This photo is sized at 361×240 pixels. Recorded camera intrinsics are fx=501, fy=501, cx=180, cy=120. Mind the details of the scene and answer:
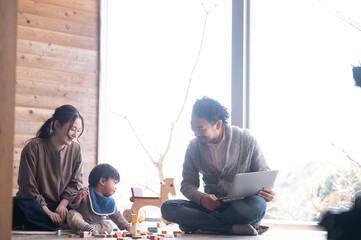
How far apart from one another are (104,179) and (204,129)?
0.63 meters

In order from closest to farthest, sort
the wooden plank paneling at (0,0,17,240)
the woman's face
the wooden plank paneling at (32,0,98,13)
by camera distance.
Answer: the wooden plank paneling at (0,0,17,240), the woman's face, the wooden plank paneling at (32,0,98,13)

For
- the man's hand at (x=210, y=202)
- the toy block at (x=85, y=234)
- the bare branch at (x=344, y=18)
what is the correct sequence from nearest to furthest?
the toy block at (x=85, y=234), the man's hand at (x=210, y=202), the bare branch at (x=344, y=18)

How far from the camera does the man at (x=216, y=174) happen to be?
8.89ft

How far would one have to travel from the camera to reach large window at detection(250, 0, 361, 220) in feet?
10.4

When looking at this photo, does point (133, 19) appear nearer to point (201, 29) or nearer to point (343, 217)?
point (201, 29)

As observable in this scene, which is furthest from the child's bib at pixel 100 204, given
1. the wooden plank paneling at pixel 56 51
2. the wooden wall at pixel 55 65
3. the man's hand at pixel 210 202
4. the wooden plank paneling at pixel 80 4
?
the wooden plank paneling at pixel 80 4

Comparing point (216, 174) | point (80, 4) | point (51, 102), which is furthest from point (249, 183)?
point (80, 4)

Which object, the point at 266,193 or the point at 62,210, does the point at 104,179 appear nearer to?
the point at 62,210

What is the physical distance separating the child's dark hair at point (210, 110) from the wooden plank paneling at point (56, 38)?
1.99 metres

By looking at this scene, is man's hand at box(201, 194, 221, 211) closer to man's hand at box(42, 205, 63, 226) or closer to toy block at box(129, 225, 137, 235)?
toy block at box(129, 225, 137, 235)

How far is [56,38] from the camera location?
14.5 feet

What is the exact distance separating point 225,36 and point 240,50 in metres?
0.37

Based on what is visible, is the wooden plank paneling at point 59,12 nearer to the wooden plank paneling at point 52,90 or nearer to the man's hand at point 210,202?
the wooden plank paneling at point 52,90

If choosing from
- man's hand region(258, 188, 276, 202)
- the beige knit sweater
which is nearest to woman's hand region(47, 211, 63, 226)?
the beige knit sweater
